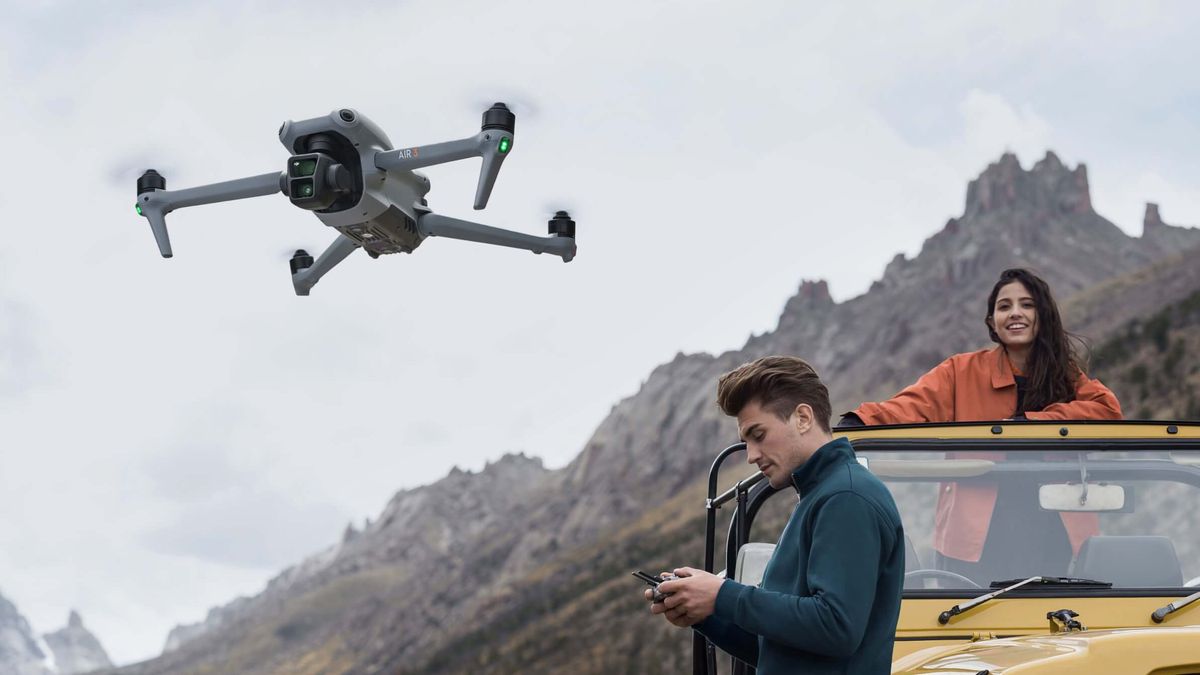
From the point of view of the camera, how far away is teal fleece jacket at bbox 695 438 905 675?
287 cm

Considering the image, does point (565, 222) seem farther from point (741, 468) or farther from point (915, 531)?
point (741, 468)

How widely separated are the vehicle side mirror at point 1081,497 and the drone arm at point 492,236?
16.3 feet

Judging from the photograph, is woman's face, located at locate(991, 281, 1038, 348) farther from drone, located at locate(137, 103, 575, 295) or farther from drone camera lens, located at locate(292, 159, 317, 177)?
drone camera lens, located at locate(292, 159, 317, 177)

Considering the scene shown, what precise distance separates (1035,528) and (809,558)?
206cm

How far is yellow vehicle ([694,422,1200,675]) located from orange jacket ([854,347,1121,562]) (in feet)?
0.06

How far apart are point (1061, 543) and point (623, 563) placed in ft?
313

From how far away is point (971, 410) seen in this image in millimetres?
5789

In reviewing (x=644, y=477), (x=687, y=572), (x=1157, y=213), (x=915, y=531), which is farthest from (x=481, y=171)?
(x=1157, y=213)

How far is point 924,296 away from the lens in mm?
136750

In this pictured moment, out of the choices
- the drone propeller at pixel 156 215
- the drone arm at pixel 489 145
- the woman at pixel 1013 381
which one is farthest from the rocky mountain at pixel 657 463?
the woman at pixel 1013 381

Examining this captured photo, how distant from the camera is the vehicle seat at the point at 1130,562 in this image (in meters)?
4.54

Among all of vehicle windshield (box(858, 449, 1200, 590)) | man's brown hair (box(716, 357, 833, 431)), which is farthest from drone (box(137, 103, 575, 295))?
man's brown hair (box(716, 357, 833, 431))

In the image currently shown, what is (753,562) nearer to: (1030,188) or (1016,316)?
(1016,316)

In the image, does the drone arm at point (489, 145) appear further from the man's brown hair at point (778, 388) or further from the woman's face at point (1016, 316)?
the man's brown hair at point (778, 388)
